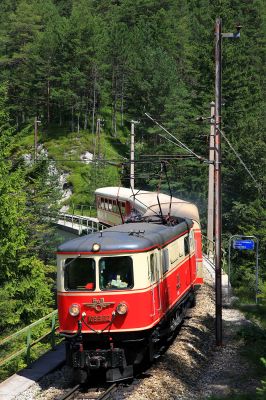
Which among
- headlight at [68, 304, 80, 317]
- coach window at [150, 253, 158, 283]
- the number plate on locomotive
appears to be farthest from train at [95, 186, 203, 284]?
the number plate on locomotive

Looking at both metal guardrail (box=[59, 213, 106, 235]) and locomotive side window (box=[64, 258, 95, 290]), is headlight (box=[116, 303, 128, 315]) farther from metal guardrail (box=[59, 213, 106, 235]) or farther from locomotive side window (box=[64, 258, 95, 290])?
metal guardrail (box=[59, 213, 106, 235])

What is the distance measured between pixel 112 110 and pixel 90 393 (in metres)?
82.6

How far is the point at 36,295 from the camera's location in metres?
30.1

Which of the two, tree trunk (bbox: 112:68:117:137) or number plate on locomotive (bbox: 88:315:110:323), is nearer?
number plate on locomotive (bbox: 88:315:110:323)

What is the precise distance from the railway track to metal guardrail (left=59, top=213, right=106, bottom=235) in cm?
3265

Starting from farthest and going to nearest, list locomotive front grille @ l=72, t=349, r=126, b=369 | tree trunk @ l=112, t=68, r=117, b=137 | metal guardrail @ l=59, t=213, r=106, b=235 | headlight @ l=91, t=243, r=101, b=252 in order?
1. tree trunk @ l=112, t=68, r=117, b=137
2. metal guardrail @ l=59, t=213, r=106, b=235
3. headlight @ l=91, t=243, r=101, b=252
4. locomotive front grille @ l=72, t=349, r=126, b=369

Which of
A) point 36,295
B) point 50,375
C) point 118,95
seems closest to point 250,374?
point 50,375

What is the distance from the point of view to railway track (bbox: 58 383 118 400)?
1278 centimetres

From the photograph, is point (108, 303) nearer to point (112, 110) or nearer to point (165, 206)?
point (165, 206)

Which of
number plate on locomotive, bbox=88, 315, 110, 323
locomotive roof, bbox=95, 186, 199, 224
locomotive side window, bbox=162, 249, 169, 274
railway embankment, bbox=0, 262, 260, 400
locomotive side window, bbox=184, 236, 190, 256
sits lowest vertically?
railway embankment, bbox=0, 262, 260, 400

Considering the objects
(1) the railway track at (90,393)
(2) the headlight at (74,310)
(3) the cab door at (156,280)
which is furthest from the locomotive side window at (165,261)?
(1) the railway track at (90,393)

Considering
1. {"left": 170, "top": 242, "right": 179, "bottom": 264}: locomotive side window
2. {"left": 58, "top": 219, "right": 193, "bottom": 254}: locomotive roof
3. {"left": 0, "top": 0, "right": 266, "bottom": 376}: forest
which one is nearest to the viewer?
{"left": 58, "top": 219, "right": 193, "bottom": 254}: locomotive roof

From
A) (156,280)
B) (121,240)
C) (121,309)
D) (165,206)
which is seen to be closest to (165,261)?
(156,280)

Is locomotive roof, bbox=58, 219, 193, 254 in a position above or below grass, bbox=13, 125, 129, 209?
above
